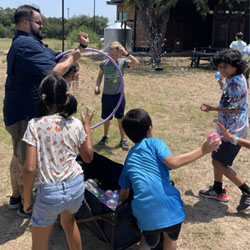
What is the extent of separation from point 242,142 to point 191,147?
250 centimetres

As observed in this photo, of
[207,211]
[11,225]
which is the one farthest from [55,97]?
[207,211]

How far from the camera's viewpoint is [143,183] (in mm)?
2100

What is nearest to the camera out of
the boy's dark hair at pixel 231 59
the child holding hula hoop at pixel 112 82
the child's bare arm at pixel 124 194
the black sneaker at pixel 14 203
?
the child's bare arm at pixel 124 194

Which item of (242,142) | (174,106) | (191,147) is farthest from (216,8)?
(242,142)

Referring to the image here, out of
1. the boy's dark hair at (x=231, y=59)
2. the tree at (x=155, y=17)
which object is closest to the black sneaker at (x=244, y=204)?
the boy's dark hair at (x=231, y=59)

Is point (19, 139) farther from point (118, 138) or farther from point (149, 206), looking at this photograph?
point (118, 138)

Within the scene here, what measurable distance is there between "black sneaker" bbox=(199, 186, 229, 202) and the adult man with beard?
6.81 ft

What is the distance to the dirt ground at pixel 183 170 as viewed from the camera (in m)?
2.85

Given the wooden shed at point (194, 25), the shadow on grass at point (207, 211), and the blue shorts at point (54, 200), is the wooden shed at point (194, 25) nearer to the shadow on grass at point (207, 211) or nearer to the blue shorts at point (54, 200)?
the shadow on grass at point (207, 211)

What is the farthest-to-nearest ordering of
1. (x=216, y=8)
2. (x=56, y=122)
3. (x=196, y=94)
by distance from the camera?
(x=216, y=8)
(x=196, y=94)
(x=56, y=122)

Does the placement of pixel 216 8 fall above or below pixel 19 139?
above

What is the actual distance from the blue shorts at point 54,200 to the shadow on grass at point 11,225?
3.31 feet

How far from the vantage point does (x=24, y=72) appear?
104 inches

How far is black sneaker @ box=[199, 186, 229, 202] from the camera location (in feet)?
11.5
